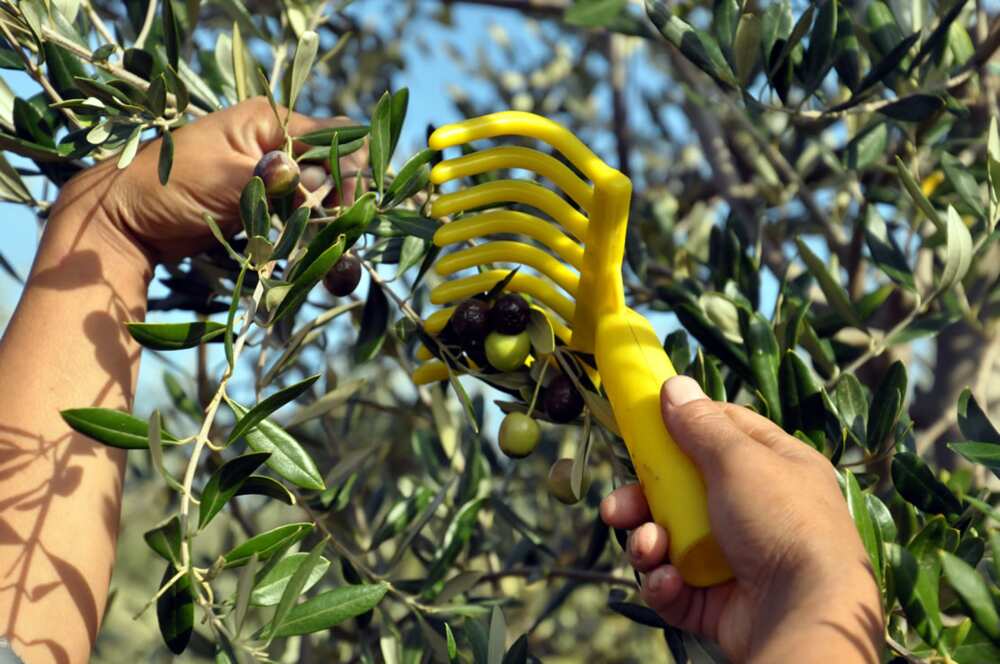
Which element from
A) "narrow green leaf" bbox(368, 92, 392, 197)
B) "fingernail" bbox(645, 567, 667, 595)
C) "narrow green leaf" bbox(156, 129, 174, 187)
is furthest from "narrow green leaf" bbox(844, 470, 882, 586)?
"narrow green leaf" bbox(156, 129, 174, 187)

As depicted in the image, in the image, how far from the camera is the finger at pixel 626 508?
47.8 inches

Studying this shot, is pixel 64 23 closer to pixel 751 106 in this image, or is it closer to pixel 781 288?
pixel 751 106

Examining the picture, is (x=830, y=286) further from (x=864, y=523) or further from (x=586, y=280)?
(x=864, y=523)

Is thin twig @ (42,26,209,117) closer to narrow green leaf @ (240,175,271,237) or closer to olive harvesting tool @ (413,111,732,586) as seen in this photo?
narrow green leaf @ (240,175,271,237)

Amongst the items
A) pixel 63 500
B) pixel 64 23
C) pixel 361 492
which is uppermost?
pixel 64 23

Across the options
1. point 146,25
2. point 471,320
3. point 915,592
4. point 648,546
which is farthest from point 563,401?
point 146,25

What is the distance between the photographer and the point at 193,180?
1.39 m

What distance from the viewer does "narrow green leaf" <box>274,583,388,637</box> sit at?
114 centimetres

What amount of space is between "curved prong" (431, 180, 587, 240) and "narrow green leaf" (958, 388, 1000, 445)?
531 millimetres

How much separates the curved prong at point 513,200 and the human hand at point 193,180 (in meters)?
0.15

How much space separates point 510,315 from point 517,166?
190 millimetres

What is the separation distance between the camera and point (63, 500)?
129 cm

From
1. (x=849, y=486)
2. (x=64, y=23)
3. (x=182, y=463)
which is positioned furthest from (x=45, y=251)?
(x=182, y=463)

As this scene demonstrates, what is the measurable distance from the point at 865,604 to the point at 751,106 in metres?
0.87
